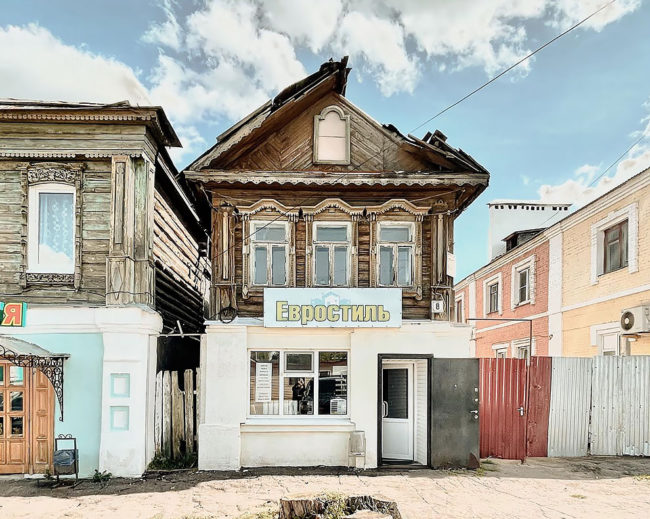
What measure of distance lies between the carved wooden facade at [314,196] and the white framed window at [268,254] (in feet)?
0.15

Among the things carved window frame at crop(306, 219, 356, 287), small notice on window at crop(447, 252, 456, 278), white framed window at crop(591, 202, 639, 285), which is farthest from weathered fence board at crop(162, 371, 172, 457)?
white framed window at crop(591, 202, 639, 285)

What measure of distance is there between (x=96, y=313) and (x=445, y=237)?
6813 millimetres

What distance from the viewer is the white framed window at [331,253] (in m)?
10.9

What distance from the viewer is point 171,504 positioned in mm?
8133

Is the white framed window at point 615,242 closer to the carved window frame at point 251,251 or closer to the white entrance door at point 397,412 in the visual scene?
the white entrance door at point 397,412

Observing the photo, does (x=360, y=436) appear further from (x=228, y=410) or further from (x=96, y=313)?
(x=96, y=313)

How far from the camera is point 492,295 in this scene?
893 inches

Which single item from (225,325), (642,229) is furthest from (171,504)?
(642,229)

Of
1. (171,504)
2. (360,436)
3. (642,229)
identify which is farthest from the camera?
(642,229)

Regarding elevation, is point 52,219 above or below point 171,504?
above

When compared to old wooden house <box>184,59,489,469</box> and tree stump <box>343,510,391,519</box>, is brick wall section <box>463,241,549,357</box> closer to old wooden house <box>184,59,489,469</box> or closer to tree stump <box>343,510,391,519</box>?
old wooden house <box>184,59,489,469</box>

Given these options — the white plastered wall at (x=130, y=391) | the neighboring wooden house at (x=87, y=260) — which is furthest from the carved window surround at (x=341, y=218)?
the white plastered wall at (x=130, y=391)

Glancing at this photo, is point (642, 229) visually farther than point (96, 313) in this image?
Yes

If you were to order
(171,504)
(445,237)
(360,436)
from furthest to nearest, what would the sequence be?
(445,237), (360,436), (171,504)
